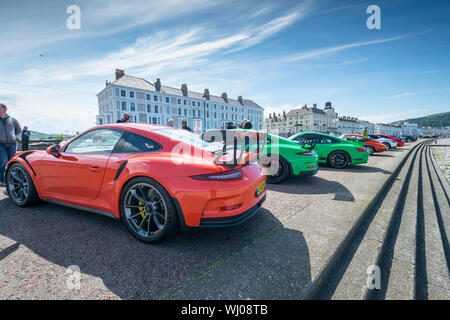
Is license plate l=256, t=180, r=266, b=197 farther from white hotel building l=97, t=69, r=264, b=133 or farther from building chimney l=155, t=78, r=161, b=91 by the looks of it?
building chimney l=155, t=78, r=161, b=91

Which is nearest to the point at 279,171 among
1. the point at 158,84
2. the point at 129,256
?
the point at 129,256

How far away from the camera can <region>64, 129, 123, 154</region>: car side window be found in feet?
8.46

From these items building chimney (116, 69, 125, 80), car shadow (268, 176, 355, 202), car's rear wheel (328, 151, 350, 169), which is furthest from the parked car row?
building chimney (116, 69, 125, 80)

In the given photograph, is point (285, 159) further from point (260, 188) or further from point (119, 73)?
point (119, 73)

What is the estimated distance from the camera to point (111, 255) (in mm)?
2010

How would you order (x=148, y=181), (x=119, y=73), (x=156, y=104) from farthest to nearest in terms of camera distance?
(x=156, y=104), (x=119, y=73), (x=148, y=181)

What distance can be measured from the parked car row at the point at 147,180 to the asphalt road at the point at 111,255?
23 centimetres

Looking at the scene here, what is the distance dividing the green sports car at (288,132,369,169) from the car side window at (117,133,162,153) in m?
5.81

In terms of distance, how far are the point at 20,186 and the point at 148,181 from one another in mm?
2758

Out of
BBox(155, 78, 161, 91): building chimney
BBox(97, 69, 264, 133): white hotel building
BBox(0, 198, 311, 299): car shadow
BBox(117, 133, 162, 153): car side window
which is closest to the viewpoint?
BBox(0, 198, 311, 299): car shadow

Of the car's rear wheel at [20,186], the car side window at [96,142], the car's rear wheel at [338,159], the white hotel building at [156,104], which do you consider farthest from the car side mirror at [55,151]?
the white hotel building at [156,104]
